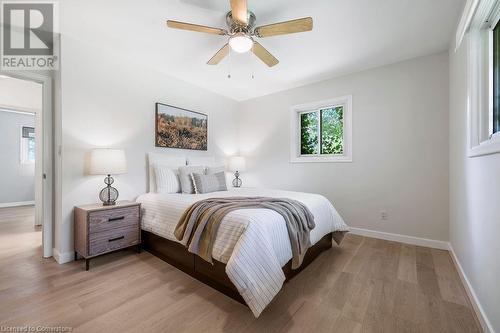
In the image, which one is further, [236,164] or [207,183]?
[236,164]

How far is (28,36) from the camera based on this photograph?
2.38m

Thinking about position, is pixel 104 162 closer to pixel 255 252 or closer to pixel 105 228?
pixel 105 228

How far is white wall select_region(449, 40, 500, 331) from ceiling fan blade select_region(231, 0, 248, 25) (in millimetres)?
2005

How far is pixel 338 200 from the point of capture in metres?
3.47

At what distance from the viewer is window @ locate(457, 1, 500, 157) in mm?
1554

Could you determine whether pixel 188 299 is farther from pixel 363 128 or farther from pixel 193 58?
pixel 363 128

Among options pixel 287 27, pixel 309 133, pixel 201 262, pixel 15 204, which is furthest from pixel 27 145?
pixel 287 27

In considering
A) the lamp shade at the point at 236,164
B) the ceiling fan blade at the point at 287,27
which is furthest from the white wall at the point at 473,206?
the lamp shade at the point at 236,164

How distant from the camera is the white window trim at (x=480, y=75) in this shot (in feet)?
5.30

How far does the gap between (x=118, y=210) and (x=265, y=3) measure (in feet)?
8.62

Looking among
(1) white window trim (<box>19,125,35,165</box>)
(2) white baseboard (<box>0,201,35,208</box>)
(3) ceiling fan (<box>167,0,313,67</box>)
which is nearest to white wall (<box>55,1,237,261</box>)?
(3) ceiling fan (<box>167,0,313,67</box>)

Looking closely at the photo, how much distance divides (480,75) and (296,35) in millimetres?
1678

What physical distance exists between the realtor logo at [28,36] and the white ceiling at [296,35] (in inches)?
15.6

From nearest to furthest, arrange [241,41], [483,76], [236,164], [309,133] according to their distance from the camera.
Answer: [483,76], [241,41], [309,133], [236,164]
